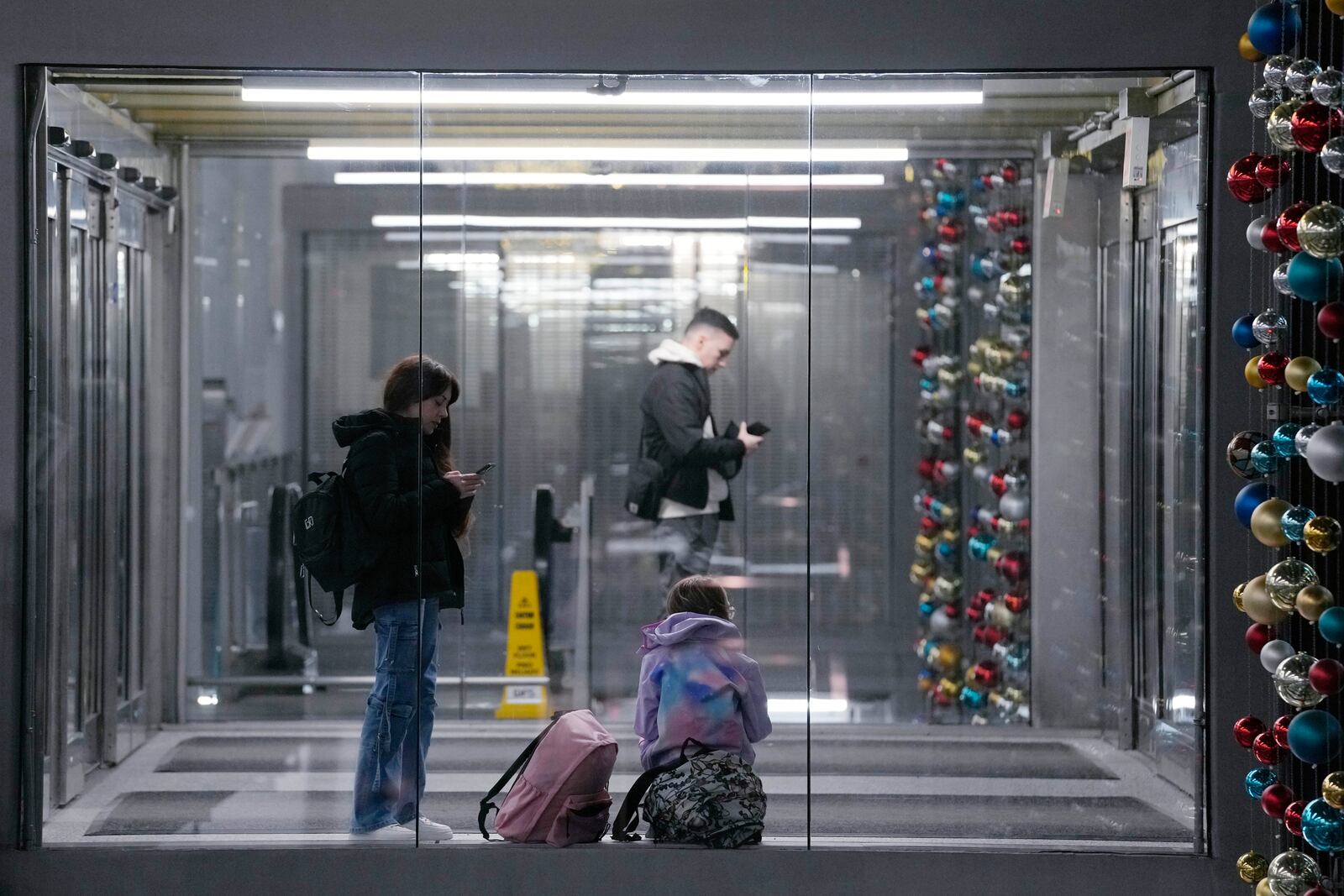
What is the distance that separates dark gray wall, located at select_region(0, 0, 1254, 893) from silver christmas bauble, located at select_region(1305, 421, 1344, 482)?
1006 mm

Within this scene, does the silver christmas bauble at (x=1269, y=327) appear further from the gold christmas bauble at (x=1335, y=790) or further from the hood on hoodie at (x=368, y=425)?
the hood on hoodie at (x=368, y=425)

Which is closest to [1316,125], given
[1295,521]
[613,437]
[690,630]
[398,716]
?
[1295,521]

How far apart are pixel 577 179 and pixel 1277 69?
3014 millimetres

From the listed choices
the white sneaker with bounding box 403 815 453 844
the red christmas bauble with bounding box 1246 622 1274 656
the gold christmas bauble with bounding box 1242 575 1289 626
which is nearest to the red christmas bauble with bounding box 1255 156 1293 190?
the gold christmas bauble with bounding box 1242 575 1289 626

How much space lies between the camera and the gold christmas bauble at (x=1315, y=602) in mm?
3260

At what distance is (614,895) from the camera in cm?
420

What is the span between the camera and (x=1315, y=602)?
3.26 metres

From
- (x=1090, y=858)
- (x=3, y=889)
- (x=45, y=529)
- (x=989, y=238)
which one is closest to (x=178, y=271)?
(x=45, y=529)

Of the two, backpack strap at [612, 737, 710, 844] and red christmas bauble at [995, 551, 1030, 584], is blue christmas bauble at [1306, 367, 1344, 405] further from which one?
red christmas bauble at [995, 551, 1030, 584]

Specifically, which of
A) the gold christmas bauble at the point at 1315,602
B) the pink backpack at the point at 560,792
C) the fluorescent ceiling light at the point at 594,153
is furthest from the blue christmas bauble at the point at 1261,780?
the fluorescent ceiling light at the point at 594,153

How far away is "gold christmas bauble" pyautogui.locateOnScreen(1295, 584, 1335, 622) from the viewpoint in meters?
3.26

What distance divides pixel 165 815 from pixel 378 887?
0.76m

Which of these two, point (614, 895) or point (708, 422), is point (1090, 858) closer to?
point (614, 895)

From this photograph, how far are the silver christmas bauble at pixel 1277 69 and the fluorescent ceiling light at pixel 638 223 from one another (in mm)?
2318
